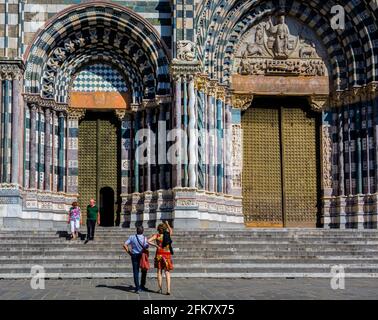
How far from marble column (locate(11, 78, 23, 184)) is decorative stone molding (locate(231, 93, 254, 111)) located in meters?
8.38

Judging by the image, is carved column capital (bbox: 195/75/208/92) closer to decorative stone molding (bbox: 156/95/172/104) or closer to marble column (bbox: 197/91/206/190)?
marble column (bbox: 197/91/206/190)

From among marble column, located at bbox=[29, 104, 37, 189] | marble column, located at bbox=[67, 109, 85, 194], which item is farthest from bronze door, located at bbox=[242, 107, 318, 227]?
marble column, located at bbox=[29, 104, 37, 189]

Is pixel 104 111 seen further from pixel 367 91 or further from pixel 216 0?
pixel 367 91

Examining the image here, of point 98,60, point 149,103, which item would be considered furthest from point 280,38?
point 98,60

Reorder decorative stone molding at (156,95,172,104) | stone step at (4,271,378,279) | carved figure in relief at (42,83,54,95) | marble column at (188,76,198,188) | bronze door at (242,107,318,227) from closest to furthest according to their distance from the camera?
stone step at (4,271,378,279) < marble column at (188,76,198,188) < decorative stone molding at (156,95,172,104) < carved figure in relief at (42,83,54,95) < bronze door at (242,107,318,227)

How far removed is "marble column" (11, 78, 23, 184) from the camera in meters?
26.0

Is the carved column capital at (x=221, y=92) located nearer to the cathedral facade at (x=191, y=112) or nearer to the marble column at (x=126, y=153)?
the cathedral facade at (x=191, y=112)

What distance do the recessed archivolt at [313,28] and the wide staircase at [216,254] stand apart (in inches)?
304

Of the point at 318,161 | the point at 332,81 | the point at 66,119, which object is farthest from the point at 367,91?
the point at 66,119

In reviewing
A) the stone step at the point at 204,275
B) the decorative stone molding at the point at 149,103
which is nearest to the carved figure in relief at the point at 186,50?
the decorative stone molding at the point at 149,103

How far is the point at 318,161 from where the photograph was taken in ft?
96.4

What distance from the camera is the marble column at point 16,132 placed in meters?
26.0

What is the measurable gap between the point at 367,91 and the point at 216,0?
6863 mm

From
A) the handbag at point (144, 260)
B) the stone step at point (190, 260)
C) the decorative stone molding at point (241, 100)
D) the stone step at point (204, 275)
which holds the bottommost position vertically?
the stone step at point (204, 275)
